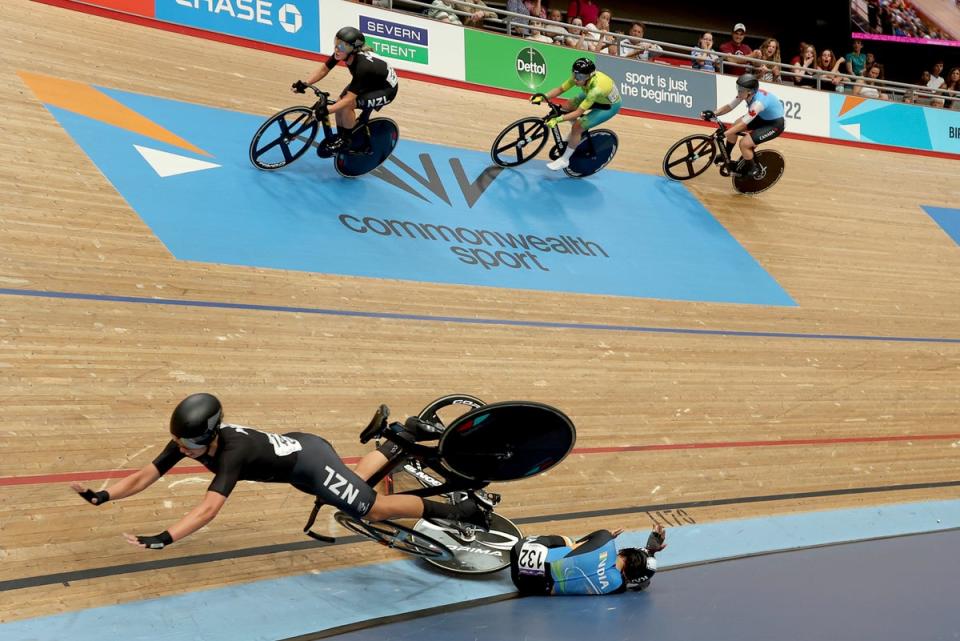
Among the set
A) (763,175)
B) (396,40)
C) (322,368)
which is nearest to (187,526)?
(322,368)

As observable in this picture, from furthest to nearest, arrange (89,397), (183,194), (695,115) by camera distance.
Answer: (695,115) → (183,194) → (89,397)

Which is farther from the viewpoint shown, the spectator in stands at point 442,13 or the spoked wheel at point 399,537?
the spectator in stands at point 442,13

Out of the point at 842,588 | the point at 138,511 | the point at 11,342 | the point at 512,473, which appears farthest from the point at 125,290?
the point at 842,588

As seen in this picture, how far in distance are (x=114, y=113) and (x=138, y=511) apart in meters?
3.56

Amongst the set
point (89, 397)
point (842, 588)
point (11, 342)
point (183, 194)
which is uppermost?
point (183, 194)

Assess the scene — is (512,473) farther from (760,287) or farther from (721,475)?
(760,287)

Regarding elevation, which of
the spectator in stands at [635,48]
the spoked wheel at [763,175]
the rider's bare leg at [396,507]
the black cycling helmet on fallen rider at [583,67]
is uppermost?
the spectator in stands at [635,48]

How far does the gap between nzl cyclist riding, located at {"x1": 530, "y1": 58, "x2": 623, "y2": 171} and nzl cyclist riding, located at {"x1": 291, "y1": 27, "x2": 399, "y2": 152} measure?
1.54 meters

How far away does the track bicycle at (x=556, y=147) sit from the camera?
25.1 ft

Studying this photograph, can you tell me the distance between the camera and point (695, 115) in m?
10.2

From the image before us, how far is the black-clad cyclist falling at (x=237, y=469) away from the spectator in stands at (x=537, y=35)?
286 inches

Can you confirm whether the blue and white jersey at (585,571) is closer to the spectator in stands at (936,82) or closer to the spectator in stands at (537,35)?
the spectator in stands at (537,35)

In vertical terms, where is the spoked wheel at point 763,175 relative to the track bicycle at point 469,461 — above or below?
above

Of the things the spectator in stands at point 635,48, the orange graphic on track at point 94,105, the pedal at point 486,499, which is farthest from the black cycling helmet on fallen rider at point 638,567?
the spectator in stands at point 635,48
